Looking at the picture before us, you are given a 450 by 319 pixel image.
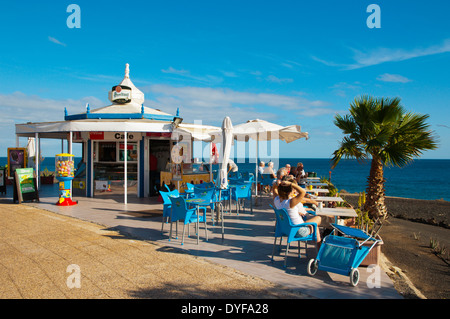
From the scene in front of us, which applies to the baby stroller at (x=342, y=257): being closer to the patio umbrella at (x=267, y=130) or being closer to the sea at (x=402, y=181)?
the sea at (x=402, y=181)

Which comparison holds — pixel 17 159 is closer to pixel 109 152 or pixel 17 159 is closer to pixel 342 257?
pixel 109 152

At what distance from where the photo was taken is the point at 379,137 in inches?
297

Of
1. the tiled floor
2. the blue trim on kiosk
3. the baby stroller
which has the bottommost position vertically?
A: the tiled floor

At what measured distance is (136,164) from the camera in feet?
41.5

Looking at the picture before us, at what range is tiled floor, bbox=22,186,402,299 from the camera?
3996 mm

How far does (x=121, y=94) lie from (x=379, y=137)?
10.5 m

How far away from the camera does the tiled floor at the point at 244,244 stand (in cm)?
400

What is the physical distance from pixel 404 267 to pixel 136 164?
9.80 metres

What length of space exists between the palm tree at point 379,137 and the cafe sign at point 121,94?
920cm

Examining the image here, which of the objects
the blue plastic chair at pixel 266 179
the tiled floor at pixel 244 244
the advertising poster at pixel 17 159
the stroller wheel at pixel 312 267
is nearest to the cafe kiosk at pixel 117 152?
the tiled floor at pixel 244 244

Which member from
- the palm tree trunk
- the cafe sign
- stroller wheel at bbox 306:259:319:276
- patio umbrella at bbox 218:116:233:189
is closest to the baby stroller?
stroller wheel at bbox 306:259:319:276

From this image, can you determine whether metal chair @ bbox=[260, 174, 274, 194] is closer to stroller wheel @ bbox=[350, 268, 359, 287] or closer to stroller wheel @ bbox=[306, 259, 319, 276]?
stroller wheel @ bbox=[306, 259, 319, 276]

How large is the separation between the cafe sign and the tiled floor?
5.20 meters
